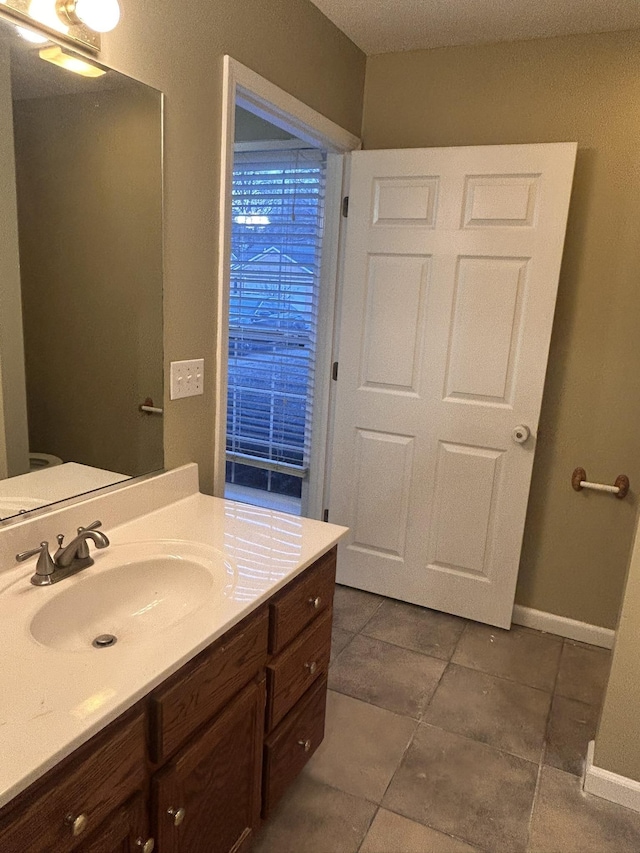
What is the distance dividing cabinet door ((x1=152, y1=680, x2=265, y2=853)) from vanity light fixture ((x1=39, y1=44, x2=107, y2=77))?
143 centimetres

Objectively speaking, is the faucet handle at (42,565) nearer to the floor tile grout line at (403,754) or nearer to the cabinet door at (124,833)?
→ the cabinet door at (124,833)

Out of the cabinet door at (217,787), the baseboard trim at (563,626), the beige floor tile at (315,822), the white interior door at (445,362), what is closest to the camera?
the cabinet door at (217,787)

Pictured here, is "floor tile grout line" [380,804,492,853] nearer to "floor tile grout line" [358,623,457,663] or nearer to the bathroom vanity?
the bathroom vanity

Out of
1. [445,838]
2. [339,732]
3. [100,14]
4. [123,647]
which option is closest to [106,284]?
[100,14]

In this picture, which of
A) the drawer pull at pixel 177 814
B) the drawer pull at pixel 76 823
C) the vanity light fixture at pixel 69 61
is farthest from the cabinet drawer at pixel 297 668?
the vanity light fixture at pixel 69 61

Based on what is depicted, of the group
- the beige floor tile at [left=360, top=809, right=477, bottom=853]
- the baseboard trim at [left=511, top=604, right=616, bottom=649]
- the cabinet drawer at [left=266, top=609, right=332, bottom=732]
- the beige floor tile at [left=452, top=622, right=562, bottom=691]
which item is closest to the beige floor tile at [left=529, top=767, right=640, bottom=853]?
the beige floor tile at [left=360, top=809, right=477, bottom=853]

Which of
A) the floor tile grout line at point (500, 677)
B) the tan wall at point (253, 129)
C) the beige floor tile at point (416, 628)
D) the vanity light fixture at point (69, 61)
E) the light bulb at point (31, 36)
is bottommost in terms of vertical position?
the floor tile grout line at point (500, 677)

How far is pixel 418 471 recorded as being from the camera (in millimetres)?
2705

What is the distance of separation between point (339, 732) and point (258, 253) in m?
2.26

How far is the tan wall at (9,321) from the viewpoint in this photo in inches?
49.9

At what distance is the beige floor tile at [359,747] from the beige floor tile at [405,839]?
3.7 inches

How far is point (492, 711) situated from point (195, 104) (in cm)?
217

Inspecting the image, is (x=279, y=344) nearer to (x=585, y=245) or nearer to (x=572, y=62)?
(x=585, y=245)

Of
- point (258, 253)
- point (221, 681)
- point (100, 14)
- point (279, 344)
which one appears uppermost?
point (100, 14)
